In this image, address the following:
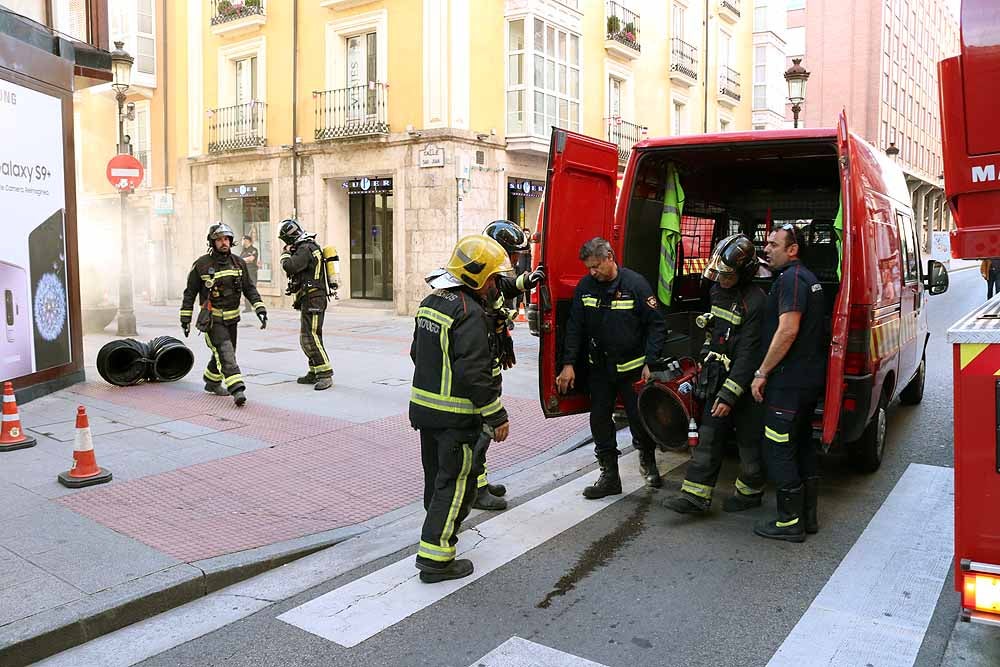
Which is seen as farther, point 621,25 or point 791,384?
point 621,25

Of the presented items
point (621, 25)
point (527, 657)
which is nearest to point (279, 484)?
point (527, 657)

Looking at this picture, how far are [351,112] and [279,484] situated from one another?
1586cm

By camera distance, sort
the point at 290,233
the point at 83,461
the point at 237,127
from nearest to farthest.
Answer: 1. the point at 83,461
2. the point at 290,233
3. the point at 237,127

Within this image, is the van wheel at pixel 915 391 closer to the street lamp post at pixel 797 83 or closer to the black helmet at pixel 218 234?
the black helmet at pixel 218 234

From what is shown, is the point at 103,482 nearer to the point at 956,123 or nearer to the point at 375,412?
the point at 375,412

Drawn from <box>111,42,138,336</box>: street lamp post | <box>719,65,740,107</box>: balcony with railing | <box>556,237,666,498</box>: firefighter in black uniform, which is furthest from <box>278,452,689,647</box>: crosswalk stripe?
<box>719,65,740,107</box>: balcony with railing

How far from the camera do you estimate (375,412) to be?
26.9 ft

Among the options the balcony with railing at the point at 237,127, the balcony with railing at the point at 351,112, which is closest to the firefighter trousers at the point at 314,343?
the balcony with railing at the point at 351,112

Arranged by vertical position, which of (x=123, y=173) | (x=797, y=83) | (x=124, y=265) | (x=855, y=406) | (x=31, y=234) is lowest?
(x=855, y=406)

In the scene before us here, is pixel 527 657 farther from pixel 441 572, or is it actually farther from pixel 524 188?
pixel 524 188

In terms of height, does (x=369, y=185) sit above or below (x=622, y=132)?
below

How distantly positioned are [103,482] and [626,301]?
12.3ft

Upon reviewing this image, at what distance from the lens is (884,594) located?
400cm

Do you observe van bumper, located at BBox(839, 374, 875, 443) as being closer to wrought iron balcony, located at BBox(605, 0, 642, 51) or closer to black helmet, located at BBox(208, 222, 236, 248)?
black helmet, located at BBox(208, 222, 236, 248)
